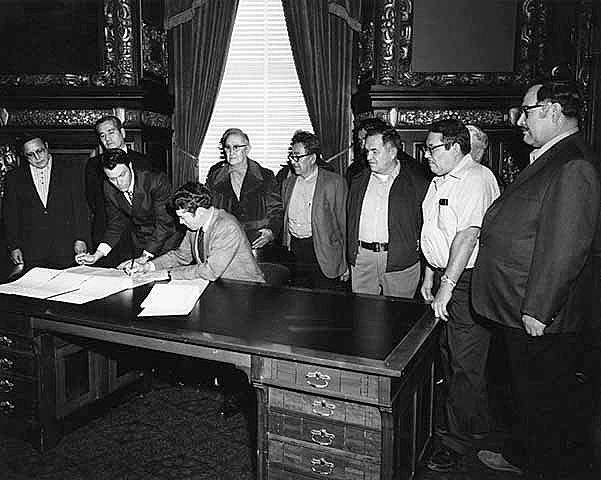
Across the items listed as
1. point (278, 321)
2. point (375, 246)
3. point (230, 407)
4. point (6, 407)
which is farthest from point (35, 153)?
point (278, 321)

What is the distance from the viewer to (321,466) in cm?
252

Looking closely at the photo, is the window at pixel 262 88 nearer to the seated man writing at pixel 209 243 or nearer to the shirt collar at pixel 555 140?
the seated man writing at pixel 209 243

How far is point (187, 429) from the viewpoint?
Answer: 3600mm

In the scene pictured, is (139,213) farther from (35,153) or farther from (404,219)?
(404,219)

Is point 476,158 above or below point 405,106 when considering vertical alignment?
below

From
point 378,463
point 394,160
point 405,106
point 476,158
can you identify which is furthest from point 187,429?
point 405,106

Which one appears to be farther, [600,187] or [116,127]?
[116,127]

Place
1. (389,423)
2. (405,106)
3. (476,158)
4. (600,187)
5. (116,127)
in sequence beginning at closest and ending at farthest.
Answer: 1. (389,423)
2. (600,187)
3. (476,158)
4. (116,127)
5. (405,106)

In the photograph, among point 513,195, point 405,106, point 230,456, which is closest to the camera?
point 513,195

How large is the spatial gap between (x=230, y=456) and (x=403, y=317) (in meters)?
1.27

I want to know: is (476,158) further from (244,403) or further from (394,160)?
(244,403)

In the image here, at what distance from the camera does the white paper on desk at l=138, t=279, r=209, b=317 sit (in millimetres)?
2947

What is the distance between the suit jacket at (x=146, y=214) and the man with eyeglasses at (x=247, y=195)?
683mm

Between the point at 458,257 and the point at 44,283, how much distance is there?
2382 millimetres
